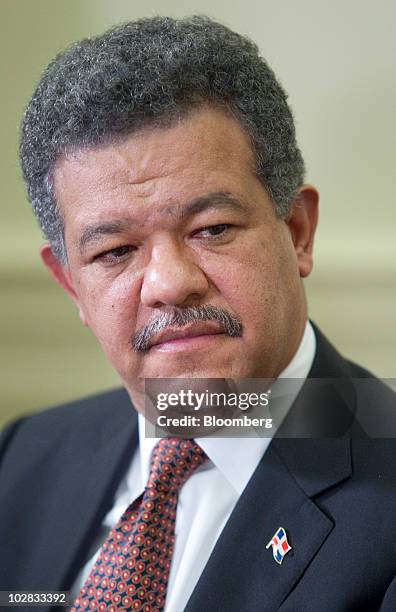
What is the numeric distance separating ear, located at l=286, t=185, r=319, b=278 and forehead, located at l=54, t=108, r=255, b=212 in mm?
166

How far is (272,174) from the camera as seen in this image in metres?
1.25

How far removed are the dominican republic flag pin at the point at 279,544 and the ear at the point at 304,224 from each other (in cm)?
42

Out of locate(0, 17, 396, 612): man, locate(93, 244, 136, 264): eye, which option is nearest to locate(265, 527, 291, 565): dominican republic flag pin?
locate(0, 17, 396, 612): man

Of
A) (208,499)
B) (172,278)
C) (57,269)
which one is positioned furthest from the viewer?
(57,269)

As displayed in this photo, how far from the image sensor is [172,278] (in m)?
1.13

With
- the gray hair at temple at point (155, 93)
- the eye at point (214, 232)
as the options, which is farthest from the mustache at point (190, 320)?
the gray hair at temple at point (155, 93)

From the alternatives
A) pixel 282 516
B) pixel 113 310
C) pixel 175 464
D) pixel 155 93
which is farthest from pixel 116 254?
pixel 282 516

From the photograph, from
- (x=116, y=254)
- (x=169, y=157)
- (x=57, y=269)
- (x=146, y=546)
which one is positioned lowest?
(x=146, y=546)

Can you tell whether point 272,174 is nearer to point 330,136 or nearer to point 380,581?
point 380,581

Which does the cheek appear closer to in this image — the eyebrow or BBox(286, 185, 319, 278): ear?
the eyebrow

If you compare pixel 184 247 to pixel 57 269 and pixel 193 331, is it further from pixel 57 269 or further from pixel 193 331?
pixel 57 269

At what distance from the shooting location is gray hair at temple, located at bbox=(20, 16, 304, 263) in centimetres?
116

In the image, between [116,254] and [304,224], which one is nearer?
[116,254]

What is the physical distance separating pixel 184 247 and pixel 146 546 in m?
0.45
